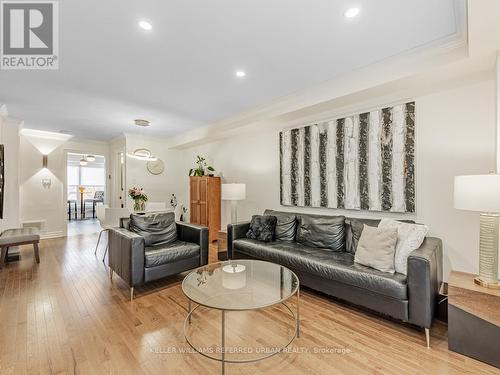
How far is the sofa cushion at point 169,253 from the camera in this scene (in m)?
2.75

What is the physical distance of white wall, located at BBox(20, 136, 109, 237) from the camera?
5.45m

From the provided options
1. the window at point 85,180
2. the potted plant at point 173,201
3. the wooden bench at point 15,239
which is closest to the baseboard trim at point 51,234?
the wooden bench at point 15,239

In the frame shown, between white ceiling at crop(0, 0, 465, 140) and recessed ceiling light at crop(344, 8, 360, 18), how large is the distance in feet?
0.14

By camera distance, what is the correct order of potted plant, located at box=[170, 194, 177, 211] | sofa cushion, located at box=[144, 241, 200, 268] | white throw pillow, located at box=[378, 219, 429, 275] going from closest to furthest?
white throw pillow, located at box=[378, 219, 429, 275]
sofa cushion, located at box=[144, 241, 200, 268]
potted plant, located at box=[170, 194, 177, 211]

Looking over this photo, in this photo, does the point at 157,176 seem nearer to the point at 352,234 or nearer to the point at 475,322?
the point at 352,234

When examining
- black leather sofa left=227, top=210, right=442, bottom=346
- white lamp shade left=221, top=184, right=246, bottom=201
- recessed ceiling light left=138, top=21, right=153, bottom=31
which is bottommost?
black leather sofa left=227, top=210, right=442, bottom=346

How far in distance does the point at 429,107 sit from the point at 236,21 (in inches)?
90.9

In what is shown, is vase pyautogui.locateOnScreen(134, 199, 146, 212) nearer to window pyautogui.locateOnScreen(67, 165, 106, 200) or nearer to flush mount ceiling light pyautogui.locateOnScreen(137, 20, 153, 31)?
flush mount ceiling light pyautogui.locateOnScreen(137, 20, 153, 31)

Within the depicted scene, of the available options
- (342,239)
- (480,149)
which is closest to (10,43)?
(342,239)

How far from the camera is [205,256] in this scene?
3295 mm

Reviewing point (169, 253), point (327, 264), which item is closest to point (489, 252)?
point (327, 264)

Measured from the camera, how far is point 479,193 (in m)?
1.76

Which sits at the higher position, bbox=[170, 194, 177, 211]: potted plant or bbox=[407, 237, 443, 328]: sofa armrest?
bbox=[170, 194, 177, 211]: potted plant

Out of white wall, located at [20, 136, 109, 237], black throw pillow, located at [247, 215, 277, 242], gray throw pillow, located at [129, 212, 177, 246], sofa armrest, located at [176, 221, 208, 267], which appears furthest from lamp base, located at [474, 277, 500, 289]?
white wall, located at [20, 136, 109, 237]
